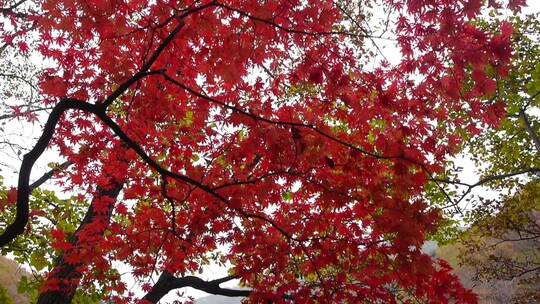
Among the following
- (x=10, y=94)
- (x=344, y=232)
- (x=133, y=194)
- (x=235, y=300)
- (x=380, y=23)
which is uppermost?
(x=235, y=300)

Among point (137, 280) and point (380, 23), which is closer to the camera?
point (137, 280)

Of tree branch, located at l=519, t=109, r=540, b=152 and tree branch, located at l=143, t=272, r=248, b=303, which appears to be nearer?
tree branch, located at l=143, t=272, r=248, b=303

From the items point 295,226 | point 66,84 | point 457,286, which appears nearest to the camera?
point 457,286

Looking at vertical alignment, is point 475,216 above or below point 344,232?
above

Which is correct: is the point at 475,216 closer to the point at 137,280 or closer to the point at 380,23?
the point at 380,23

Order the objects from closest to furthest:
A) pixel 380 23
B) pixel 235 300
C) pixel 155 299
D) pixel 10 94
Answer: pixel 155 299 → pixel 10 94 → pixel 380 23 → pixel 235 300

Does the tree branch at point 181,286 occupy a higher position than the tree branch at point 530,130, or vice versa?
the tree branch at point 530,130

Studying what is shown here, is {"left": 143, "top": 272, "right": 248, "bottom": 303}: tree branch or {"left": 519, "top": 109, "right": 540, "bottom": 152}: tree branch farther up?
{"left": 519, "top": 109, "right": 540, "bottom": 152}: tree branch

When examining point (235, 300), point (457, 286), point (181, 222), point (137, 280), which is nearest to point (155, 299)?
point (137, 280)

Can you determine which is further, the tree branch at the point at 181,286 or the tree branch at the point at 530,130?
the tree branch at the point at 530,130

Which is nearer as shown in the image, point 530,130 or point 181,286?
point 181,286

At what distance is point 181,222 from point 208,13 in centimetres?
319

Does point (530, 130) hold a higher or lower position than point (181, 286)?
higher

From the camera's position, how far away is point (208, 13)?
4754mm
